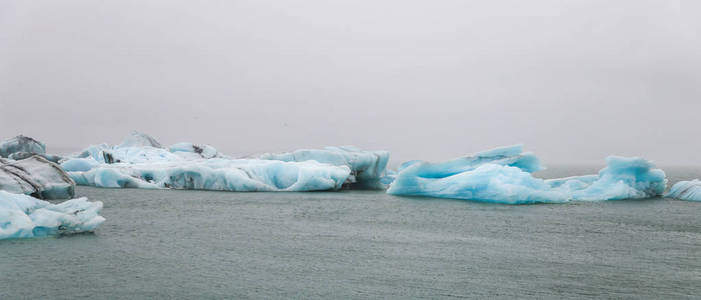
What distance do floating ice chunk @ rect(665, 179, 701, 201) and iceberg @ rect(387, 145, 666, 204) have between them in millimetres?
706

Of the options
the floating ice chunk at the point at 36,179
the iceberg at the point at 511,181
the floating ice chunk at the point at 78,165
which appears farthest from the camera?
the floating ice chunk at the point at 78,165

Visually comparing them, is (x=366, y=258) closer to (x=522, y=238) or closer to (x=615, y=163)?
(x=522, y=238)

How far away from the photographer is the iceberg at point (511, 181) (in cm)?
1852

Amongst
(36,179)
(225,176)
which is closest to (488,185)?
(225,176)

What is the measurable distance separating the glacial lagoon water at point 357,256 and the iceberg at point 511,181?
317 centimetres

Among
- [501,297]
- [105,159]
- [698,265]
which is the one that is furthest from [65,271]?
[105,159]

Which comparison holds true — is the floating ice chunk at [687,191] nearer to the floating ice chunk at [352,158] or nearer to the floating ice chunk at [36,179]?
the floating ice chunk at [352,158]

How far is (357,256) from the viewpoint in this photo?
8.73 metres

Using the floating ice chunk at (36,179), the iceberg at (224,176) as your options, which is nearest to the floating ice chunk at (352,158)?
the iceberg at (224,176)

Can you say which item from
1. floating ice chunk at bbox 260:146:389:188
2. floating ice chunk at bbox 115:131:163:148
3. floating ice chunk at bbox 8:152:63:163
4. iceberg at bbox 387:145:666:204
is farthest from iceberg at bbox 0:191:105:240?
floating ice chunk at bbox 115:131:163:148

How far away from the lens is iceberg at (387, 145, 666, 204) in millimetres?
18516

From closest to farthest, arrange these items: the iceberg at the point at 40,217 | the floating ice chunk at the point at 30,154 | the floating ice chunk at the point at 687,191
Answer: the iceberg at the point at 40,217
the floating ice chunk at the point at 687,191
the floating ice chunk at the point at 30,154

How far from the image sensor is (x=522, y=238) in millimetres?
10828

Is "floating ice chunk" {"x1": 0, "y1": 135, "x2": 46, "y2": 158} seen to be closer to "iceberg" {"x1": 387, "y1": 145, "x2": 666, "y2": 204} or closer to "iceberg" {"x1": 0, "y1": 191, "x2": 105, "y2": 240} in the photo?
"iceberg" {"x1": 387, "y1": 145, "x2": 666, "y2": 204}
